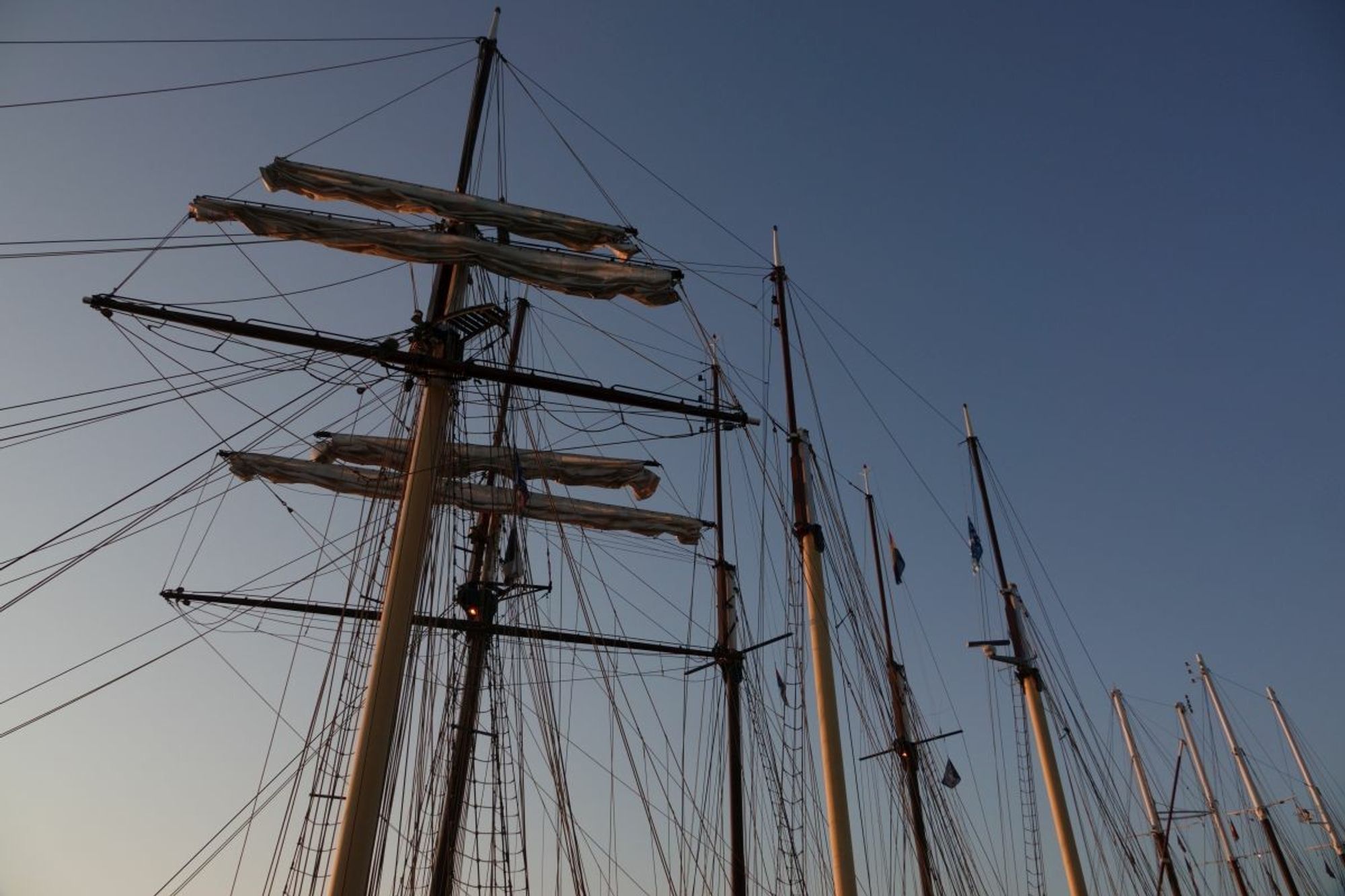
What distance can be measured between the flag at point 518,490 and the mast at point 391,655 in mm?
2887

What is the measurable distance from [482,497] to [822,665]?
13.0 meters

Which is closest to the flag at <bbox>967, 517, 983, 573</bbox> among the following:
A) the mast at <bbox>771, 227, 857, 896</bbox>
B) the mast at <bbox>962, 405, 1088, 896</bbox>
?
the mast at <bbox>962, 405, 1088, 896</bbox>

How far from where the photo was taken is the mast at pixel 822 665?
11836mm

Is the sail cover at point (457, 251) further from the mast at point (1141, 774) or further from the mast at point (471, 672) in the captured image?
the mast at point (1141, 774)

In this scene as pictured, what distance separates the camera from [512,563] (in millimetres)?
19297

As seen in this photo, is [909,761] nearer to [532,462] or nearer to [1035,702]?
[1035,702]

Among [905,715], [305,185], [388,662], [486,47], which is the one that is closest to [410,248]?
[305,185]

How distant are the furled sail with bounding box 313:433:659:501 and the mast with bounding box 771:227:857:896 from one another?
831 cm

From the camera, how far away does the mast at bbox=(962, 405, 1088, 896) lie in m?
20.0

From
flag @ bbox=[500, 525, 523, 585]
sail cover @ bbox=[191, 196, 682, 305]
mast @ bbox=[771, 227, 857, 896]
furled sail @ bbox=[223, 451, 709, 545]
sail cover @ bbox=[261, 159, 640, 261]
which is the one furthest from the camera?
furled sail @ bbox=[223, 451, 709, 545]

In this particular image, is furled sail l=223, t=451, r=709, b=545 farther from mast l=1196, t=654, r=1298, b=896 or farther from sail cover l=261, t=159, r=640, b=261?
mast l=1196, t=654, r=1298, b=896

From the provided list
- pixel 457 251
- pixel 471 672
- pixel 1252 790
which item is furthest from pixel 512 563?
pixel 1252 790

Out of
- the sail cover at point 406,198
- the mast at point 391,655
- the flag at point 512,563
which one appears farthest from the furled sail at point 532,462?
the mast at point 391,655

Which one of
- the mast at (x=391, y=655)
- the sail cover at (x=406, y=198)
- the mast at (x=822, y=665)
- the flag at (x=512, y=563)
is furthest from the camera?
the flag at (x=512, y=563)
